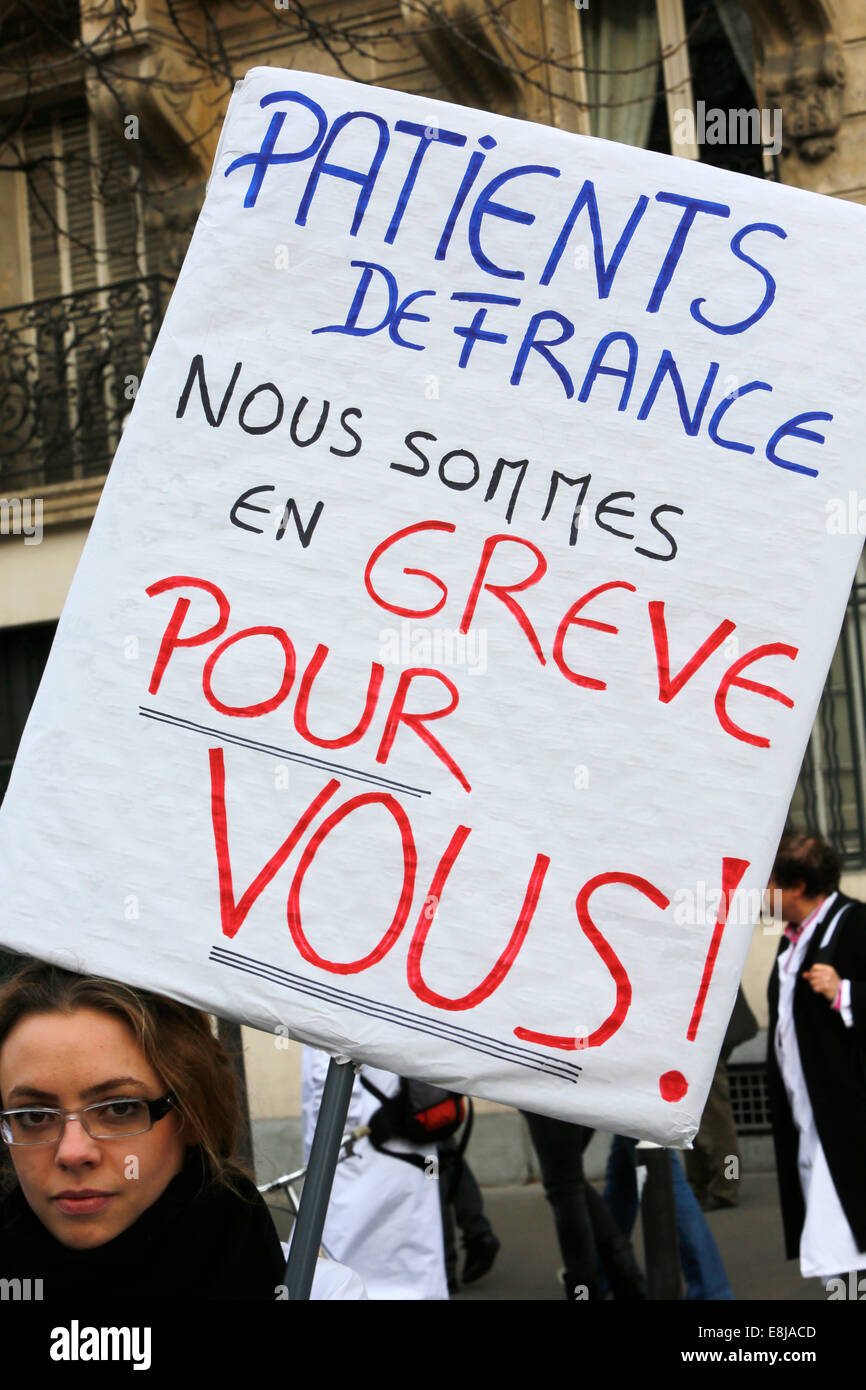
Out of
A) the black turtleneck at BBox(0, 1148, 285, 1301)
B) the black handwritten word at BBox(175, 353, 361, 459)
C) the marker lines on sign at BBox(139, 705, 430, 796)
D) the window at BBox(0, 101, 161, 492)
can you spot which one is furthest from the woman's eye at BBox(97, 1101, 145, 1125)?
the window at BBox(0, 101, 161, 492)

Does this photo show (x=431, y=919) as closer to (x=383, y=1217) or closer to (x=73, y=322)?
(x=383, y=1217)

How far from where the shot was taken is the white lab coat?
5.29 meters

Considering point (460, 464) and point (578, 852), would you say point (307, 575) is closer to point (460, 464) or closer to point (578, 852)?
point (460, 464)

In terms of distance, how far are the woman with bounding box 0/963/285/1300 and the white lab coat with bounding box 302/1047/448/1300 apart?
3244mm

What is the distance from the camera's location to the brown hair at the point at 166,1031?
6.61ft

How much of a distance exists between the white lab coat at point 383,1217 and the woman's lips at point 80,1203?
11.0 feet

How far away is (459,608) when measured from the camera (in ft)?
6.74

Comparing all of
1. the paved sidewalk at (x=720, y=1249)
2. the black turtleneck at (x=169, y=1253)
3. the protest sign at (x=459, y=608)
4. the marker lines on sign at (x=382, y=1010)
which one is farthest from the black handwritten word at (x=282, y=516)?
the paved sidewalk at (x=720, y=1249)

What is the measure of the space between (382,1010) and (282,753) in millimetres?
335

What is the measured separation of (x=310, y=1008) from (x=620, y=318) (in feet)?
3.11

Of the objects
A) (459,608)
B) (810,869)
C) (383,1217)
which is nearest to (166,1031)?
(459,608)

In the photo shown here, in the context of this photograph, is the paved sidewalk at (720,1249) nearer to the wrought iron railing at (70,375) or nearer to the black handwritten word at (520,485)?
the black handwritten word at (520,485)

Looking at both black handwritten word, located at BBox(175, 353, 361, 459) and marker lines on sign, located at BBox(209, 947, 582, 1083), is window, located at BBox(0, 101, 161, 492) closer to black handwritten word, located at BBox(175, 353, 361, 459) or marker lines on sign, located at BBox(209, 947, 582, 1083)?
black handwritten word, located at BBox(175, 353, 361, 459)
